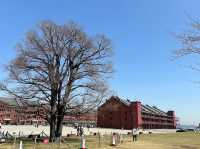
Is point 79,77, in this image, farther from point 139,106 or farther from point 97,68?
point 139,106

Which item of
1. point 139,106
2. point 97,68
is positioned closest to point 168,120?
point 139,106

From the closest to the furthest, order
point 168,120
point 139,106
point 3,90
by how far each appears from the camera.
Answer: point 3,90
point 139,106
point 168,120

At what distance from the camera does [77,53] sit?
4247 centimetres

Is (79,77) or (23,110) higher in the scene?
(79,77)

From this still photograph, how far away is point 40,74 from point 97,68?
7.05 m

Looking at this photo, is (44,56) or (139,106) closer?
(44,56)

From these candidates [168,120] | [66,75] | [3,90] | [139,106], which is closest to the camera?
[3,90]

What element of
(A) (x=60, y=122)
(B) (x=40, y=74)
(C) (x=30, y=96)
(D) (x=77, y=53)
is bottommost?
(A) (x=60, y=122)

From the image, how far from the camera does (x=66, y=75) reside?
138 feet

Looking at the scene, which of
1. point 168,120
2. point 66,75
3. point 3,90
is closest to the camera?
point 3,90

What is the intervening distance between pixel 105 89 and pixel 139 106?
10144 cm

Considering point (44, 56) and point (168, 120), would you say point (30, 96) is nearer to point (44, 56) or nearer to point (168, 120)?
point (44, 56)

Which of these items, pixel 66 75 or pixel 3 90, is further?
pixel 66 75

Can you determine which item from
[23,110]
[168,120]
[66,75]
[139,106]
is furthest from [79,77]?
[168,120]
